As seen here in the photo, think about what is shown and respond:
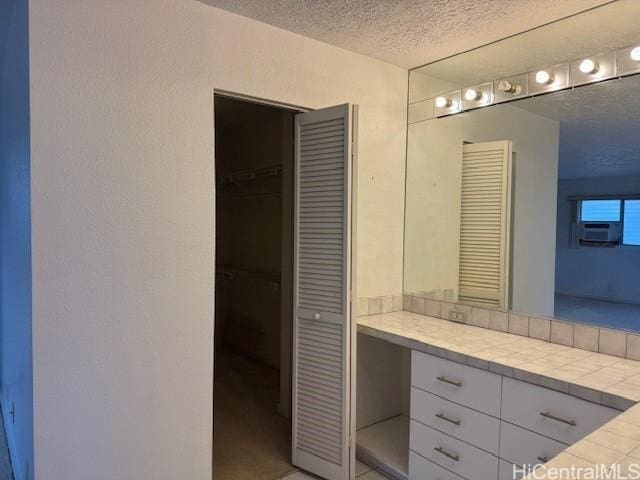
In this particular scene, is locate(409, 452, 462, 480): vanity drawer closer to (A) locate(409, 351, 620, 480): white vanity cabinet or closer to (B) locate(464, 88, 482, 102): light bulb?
(A) locate(409, 351, 620, 480): white vanity cabinet

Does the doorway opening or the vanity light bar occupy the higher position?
the vanity light bar

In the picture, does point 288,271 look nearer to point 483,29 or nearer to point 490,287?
point 490,287

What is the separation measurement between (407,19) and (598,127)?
1.08 m

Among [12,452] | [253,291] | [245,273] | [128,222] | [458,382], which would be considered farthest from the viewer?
[253,291]

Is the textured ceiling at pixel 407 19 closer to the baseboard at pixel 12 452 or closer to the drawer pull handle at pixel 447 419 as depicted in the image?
the drawer pull handle at pixel 447 419

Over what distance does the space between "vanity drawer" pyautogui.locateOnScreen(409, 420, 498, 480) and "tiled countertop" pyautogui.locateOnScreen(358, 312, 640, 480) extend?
0.39 meters

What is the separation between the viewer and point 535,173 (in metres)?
2.37

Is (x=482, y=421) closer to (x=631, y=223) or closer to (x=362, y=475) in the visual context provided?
(x=362, y=475)

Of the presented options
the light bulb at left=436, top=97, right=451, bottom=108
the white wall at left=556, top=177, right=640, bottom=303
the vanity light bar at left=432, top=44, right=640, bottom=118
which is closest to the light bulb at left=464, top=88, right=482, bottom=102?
the vanity light bar at left=432, top=44, right=640, bottom=118

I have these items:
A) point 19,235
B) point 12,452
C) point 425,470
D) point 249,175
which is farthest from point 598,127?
point 12,452

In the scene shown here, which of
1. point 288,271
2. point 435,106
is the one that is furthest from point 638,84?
point 288,271

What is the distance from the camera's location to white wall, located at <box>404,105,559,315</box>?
2320 mm

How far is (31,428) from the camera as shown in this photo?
5.73ft

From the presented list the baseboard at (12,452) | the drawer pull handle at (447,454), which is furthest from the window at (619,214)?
the baseboard at (12,452)
